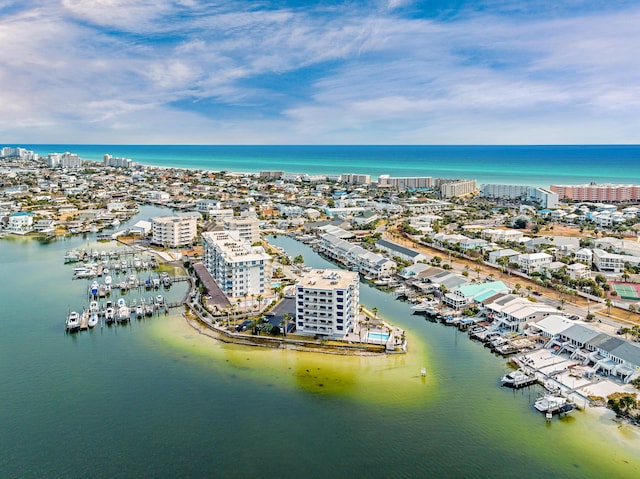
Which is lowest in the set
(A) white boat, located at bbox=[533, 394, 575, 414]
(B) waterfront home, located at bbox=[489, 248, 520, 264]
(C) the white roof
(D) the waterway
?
(D) the waterway

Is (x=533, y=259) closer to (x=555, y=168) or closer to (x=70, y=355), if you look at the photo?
(x=70, y=355)

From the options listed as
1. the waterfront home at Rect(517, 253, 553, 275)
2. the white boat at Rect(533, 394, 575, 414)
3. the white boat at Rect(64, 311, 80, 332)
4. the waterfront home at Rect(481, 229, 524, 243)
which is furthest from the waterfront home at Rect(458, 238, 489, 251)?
the white boat at Rect(64, 311, 80, 332)

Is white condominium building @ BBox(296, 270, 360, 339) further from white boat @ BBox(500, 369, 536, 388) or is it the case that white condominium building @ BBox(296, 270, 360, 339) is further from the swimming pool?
white boat @ BBox(500, 369, 536, 388)

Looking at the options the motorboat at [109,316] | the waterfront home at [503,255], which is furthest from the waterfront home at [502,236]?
the motorboat at [109,316]

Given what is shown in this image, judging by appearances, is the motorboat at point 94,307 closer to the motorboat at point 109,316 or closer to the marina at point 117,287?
the marina at point 117,287

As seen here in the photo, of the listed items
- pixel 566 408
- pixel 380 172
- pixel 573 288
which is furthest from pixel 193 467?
pixel 380 172
